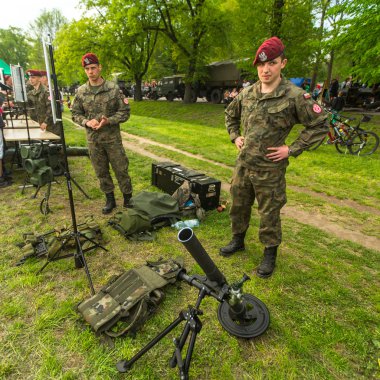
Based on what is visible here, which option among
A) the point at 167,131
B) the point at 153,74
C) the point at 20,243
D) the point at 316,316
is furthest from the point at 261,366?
the point at 153,74

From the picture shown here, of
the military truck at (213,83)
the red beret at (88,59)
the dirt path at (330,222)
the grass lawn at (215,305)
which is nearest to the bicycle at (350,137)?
the dirt path at (330,222)

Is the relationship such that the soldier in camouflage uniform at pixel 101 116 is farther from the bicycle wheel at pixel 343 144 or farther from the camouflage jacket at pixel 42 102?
the bicycle wheel at pixel 343 144

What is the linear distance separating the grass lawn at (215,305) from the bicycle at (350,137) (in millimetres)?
4382

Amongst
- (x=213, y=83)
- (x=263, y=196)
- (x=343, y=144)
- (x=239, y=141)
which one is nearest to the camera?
(x=263, y=196)

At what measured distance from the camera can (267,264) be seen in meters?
3.26

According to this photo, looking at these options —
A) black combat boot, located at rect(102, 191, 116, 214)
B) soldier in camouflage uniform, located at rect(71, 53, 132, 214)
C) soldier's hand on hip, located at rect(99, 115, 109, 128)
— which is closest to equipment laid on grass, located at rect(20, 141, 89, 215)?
black combat boot, located at rect(102, 191, 116, 214)

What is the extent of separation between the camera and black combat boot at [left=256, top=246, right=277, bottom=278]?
321 cm

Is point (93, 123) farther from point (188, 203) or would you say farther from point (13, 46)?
point (13, 46)

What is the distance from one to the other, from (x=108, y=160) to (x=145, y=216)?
1.32 metres

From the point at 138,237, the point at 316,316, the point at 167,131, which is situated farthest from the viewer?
the point at 167,131

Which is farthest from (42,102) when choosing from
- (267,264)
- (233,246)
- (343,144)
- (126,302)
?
(343,144)

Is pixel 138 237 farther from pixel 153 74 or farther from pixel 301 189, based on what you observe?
pixel 153 74

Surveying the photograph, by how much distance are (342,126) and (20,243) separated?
957cm

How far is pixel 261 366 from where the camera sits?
7.20ft
